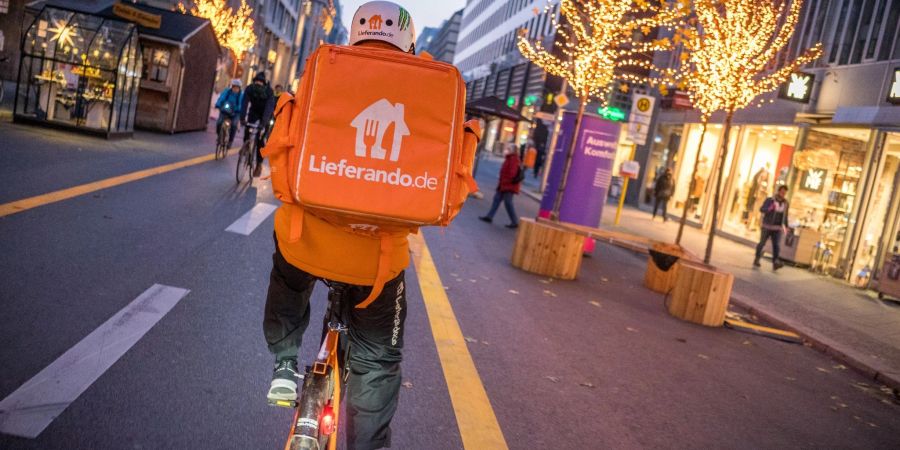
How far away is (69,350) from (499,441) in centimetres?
236

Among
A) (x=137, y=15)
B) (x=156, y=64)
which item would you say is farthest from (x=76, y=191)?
(x=156, y=64)

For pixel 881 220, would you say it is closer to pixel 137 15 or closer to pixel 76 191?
pixel 76 191

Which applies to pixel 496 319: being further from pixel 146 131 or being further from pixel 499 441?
pixel 146 131

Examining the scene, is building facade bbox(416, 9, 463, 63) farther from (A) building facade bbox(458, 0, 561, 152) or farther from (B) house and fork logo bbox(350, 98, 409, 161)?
(B) house and fork logo bbox(350, 98, 409, 161)

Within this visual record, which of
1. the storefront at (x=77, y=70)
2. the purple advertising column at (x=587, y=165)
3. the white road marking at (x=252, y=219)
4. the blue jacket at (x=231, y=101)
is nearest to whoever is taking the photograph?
the white road marking at (x=252, y=219)

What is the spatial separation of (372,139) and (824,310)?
1171cm

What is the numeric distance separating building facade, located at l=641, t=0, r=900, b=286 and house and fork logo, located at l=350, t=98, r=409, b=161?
13.4 m

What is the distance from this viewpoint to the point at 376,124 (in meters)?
2.65

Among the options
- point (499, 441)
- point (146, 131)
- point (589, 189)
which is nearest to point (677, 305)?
point (589, 189)

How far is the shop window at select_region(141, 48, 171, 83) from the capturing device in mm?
21578

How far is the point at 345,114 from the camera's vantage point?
2648mm

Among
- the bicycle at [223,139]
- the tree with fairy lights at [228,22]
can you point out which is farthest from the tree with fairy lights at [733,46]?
the tree with fairy lights at [228,22]

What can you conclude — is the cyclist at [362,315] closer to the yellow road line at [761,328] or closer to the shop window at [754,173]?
the yellow road line at [761,328]

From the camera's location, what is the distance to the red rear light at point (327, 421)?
2.73 meters
